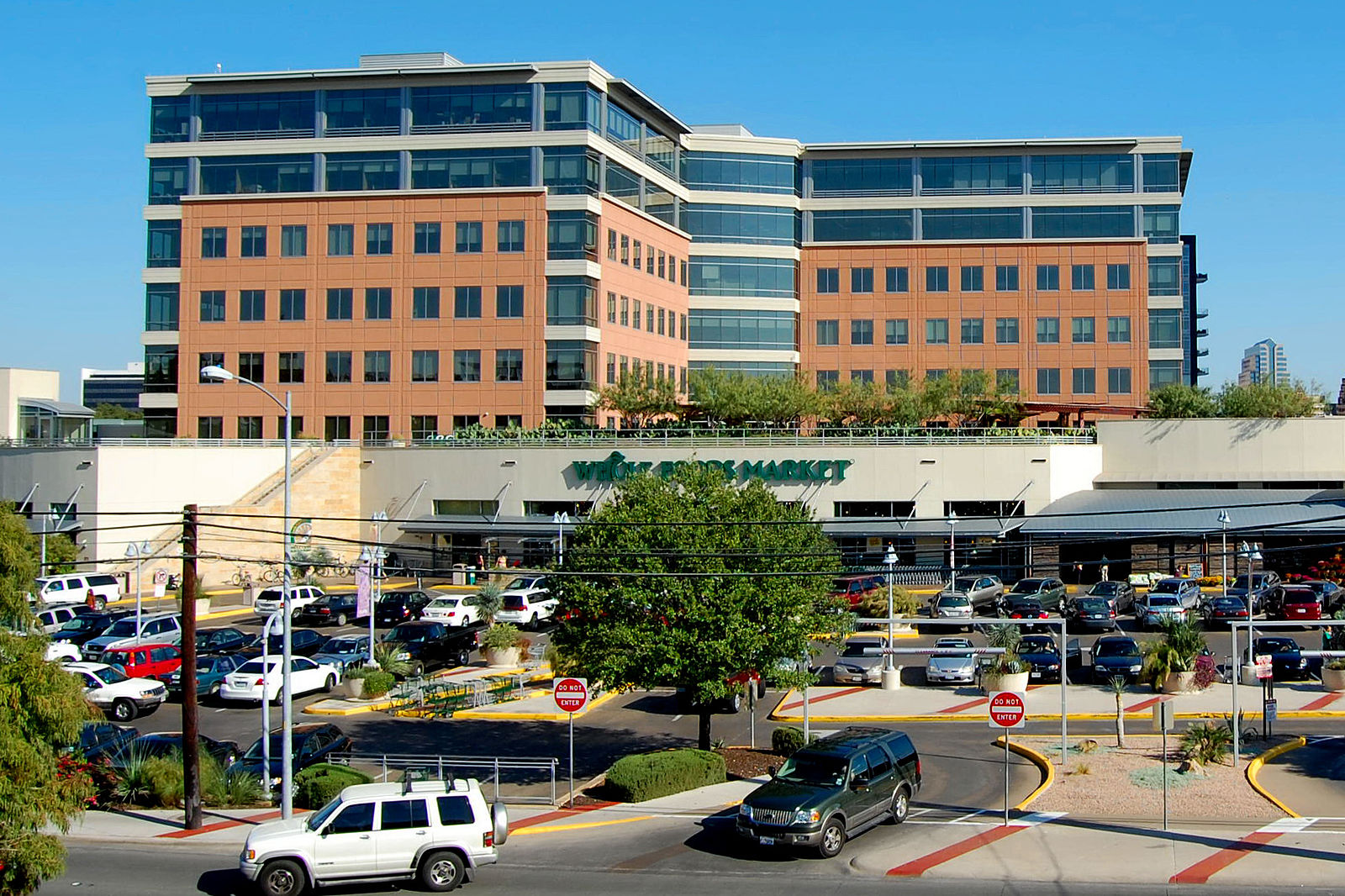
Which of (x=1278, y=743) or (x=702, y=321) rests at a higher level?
(x=702, y=321)

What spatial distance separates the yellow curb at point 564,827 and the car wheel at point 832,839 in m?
4.44

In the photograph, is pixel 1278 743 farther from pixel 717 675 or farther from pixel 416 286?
pixel 416 286

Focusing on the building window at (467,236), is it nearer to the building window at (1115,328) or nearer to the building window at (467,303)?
the building window at (467,303)

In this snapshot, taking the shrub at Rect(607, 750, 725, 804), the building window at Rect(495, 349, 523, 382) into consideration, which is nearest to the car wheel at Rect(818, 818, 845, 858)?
the shrub at Rect(607, 750, 725, 804)

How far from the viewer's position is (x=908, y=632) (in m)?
46.5

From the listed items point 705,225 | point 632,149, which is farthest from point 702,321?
point 632,149

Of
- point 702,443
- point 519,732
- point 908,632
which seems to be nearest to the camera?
point 519,732

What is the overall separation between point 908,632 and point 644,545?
68.5 feet

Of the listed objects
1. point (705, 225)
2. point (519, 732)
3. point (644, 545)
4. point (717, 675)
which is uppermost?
point (705, 225)

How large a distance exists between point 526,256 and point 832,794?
5280 centimetres

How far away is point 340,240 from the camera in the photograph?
72500mm

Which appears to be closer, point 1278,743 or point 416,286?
point 1278,743

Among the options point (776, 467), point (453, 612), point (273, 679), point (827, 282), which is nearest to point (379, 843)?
point (273, 679)

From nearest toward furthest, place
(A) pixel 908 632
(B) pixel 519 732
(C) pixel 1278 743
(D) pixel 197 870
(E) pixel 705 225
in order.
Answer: (D) pixel 197 870
(C) pixel 1278 743
(B) pixel 519 732
(A) pixel 908 632
(E) pixel 705 225
